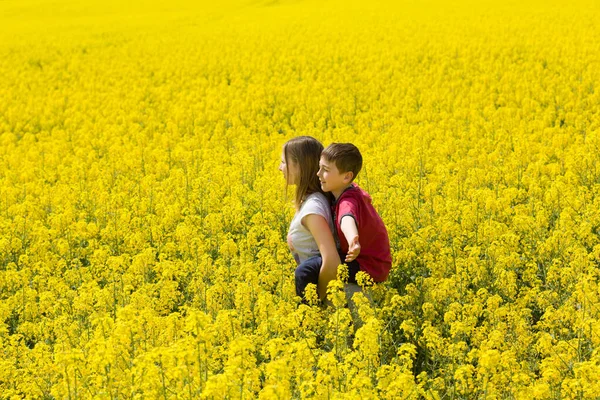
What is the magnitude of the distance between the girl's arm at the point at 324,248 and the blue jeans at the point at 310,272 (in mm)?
73

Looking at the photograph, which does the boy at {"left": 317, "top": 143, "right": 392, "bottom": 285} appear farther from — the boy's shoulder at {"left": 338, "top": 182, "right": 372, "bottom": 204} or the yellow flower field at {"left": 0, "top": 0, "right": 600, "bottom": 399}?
the yellow flower field at {"left": 0, "top": 0, "right": 600, "bottom": 399}

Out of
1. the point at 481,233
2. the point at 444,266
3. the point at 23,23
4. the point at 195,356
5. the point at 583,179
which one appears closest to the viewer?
the point at 195,356

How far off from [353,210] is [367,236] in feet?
0.90

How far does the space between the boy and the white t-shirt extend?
10 centimetres

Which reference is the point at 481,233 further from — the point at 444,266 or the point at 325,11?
the point at 325,11

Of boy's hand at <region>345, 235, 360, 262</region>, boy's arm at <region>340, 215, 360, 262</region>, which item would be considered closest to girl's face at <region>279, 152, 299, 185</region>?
boy's arm at <region>340, 215, 360, 262</region>

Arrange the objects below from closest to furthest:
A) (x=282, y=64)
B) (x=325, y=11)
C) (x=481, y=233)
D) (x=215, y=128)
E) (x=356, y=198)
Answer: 1. (x=356, y=198)
2. (x=481, y=233)
3. (x=215, y=128)
4. (x=282, y=64)
5. (x=325, y=11)

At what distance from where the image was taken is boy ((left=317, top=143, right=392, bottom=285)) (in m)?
5.66

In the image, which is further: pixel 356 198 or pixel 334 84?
pixel 334 84

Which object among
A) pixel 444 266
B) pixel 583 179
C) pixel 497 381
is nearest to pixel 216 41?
pixel 583 179

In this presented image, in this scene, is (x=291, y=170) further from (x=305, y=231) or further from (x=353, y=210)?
(x=353, y=210)

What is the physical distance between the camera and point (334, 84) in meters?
15.8

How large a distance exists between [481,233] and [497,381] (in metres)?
2.60

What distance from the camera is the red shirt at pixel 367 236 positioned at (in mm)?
5742
